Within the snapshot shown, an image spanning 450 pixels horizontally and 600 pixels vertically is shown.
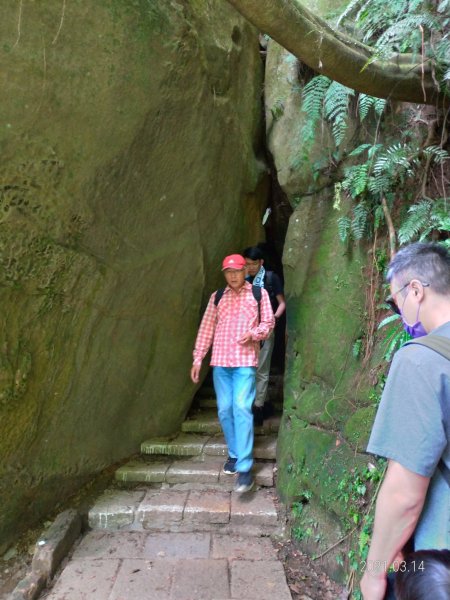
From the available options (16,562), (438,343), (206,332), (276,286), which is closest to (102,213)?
(206,332)

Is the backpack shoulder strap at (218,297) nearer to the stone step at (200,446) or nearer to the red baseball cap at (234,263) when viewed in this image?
the red baseball cap at (234,263)

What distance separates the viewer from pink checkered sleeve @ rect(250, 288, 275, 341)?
157 inches

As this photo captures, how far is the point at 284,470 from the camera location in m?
4.04

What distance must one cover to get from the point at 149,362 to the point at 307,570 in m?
2.57

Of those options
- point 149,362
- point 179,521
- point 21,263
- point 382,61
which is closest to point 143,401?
point 149,362

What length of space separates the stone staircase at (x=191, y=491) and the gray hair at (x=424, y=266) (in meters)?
2.96

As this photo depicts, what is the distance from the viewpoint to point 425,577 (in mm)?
978

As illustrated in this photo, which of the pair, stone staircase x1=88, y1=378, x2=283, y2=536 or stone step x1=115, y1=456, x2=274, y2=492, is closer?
stone staircase x1=88, y1=378, x2=283, y2=536

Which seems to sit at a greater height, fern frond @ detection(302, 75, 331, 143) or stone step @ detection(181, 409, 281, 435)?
fern frond @ detection(302, 75, 331, 143)

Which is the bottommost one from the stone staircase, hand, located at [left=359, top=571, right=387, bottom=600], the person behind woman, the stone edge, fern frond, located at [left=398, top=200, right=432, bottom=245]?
the stone edge

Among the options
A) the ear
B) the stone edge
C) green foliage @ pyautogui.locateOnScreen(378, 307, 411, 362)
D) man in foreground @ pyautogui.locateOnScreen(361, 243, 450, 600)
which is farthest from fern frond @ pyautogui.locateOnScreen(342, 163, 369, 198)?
the stone edge

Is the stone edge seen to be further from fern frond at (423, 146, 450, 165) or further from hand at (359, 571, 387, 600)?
fern frond at (423, 146, 450, 165)

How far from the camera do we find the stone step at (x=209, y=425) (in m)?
5.04

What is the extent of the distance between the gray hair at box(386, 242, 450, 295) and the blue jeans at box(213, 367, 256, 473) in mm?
2609
